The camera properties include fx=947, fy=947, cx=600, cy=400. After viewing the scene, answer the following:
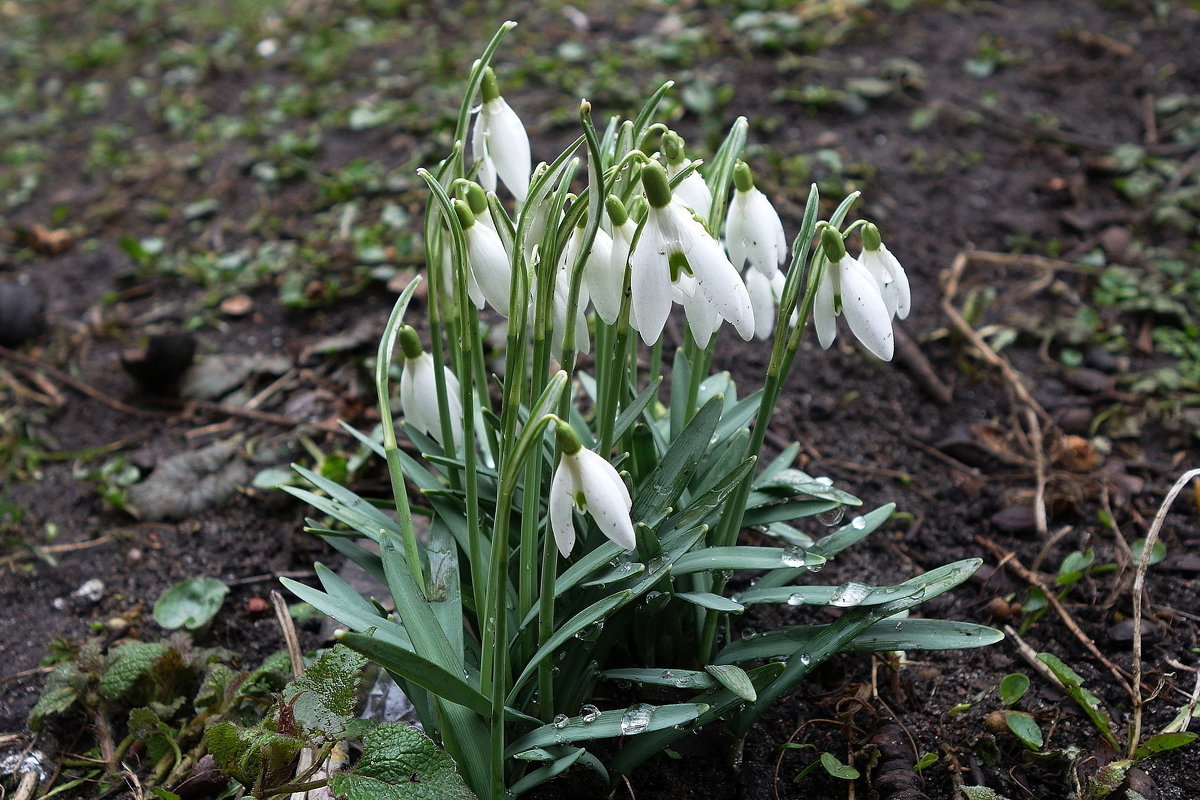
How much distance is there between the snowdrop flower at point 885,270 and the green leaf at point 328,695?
0.87m

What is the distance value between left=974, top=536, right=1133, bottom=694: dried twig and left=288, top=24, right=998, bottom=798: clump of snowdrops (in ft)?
1.54

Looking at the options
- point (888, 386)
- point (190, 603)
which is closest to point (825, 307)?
point (888, 386)

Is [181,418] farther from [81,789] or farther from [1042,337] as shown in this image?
[1042,337]

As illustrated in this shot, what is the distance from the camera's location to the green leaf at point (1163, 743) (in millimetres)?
1389

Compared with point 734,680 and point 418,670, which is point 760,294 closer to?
point 734,680

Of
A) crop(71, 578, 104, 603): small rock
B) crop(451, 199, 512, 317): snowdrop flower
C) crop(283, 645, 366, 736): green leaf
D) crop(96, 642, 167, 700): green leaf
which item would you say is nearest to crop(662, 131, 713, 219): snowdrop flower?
crop(451, 199, 512, 317): snowdrop flower

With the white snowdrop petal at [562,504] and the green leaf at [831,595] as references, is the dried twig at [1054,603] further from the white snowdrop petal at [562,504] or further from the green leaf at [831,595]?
the white snowdrop petal at [562,504]

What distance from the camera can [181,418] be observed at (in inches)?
99.1

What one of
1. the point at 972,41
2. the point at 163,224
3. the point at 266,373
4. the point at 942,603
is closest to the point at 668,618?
the point at 942,603

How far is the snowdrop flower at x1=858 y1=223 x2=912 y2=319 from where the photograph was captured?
125 centimetres

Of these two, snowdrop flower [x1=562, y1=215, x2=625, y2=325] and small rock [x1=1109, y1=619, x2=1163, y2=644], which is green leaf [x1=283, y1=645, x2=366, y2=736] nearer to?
snowdrop flower [x1=562, y1=215, x2=625, y2=325]

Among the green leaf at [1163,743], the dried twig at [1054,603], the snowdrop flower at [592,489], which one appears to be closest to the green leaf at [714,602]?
the snowdrop flower at [592,489]

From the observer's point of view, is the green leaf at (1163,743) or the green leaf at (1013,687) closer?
the green leaf at (1163,743)

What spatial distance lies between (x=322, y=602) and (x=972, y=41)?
3.51 metres
